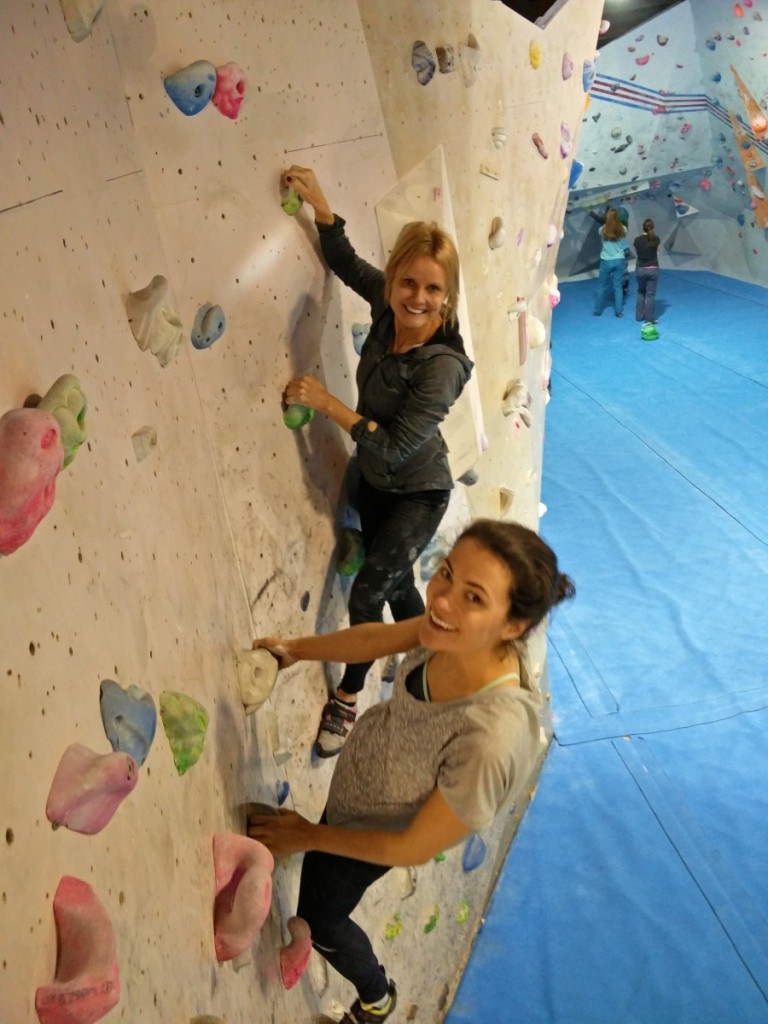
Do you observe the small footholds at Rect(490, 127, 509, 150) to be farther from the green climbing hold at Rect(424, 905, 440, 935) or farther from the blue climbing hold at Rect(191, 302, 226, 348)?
the green climbing hold at Rect(424, 905, 440, 935)

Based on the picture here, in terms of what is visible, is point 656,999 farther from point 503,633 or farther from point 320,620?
point 503,633

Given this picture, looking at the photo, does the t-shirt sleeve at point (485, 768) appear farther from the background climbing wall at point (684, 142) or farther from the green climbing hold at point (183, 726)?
the background climbing wall at point (684, 142)

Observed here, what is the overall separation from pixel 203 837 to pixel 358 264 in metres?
1.13

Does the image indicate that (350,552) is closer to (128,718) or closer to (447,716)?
(447,716)

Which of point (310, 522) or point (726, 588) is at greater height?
point (310, 522)

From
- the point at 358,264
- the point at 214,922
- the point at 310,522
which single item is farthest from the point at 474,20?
the point at 214,922

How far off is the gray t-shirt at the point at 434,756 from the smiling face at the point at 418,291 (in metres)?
0.63

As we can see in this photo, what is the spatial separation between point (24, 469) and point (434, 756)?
2.83 ft

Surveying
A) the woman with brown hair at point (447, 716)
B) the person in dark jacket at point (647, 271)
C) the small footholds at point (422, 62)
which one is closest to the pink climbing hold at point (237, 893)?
the woman with brown hair at point (447, 716)

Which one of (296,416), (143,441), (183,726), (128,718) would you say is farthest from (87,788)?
(296,416)

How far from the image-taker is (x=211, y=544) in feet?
4.73

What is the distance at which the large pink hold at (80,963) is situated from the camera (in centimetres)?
87

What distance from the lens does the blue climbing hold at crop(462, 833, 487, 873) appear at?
307 centimetres

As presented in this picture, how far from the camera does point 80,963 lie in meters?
0.92
